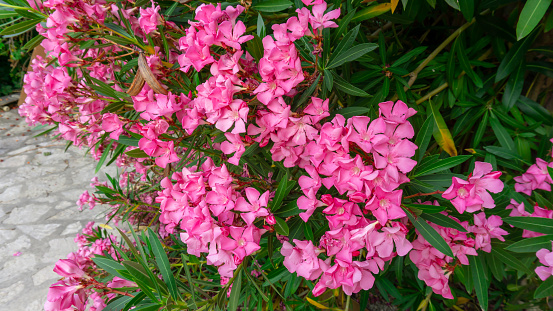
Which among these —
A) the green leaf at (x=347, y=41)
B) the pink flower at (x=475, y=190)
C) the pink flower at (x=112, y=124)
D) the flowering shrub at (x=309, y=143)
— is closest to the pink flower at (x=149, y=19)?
the flowering shrub at (x=309, y=143)

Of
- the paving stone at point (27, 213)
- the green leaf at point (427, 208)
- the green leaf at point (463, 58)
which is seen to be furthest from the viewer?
the paving stone at point (27, 213)

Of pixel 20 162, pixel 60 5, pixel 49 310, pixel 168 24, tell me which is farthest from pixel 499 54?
pixel 20 162

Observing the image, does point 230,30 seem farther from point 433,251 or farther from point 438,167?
point 433,251

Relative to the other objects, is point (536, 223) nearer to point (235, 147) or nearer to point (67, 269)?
point (235, 147)

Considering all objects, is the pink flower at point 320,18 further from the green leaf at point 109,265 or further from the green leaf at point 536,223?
the green leaf at point 109,265

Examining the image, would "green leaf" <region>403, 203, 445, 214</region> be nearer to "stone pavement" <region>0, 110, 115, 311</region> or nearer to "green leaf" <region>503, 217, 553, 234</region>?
"green leaf" <region>503, 217, 553, 234</region>

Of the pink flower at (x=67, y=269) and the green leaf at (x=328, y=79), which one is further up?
the green leaf at (x=328, y=79)

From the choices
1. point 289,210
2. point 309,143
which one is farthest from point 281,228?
point 309,143

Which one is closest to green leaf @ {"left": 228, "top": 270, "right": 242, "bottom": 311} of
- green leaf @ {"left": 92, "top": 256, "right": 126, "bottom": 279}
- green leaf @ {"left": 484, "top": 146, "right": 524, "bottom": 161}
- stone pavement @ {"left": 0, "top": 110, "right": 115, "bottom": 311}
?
green leaf @ {"left": 92, "top": 256, "right": 126, "bottom": 279}
